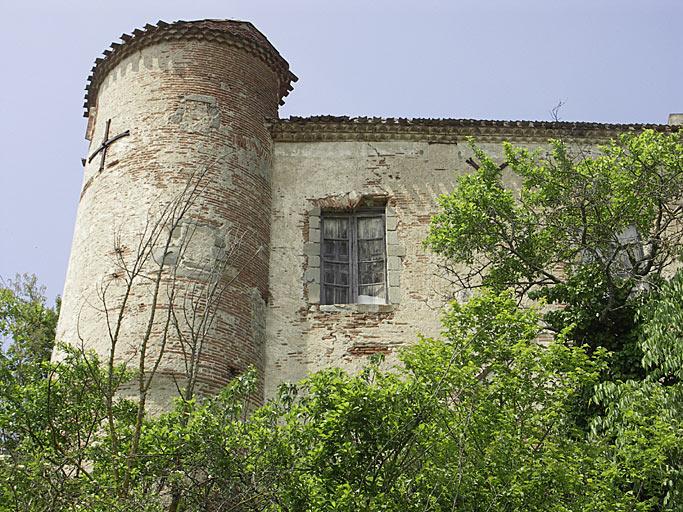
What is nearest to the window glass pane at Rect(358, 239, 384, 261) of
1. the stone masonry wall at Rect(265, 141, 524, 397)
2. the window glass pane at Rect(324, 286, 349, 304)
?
the stone masonry wall at Rect(265, 141, 524, 397)

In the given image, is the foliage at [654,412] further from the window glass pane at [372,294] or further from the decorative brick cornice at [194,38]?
the decorative brick cornice at [194,38]

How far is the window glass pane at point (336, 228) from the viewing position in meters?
14.0

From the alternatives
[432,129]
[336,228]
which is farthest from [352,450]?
[432,129]

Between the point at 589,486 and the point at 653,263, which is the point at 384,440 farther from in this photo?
the point at 653,263

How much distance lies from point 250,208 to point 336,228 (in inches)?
57.2

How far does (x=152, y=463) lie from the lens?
8000 mm

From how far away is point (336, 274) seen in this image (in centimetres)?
1370

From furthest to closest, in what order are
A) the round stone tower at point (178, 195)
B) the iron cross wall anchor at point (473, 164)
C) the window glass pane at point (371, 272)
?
the iron cross wall anchor at point (473, 164) < the window glass pane at point (371, 272) < the round stone tower at point (178, 195)

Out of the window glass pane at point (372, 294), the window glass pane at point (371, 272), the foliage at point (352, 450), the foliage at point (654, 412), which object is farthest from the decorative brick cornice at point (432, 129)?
the foliage at point (352, 450)

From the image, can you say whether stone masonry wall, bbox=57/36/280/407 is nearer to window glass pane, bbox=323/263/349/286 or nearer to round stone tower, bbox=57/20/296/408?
round stone tower, bbox=57/20/296/408

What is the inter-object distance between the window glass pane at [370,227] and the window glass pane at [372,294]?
2.94 ft

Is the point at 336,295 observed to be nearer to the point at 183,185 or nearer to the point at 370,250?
the point at 370,250

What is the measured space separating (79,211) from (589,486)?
29.5 feet

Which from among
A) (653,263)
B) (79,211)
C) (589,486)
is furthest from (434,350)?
(79,211)
